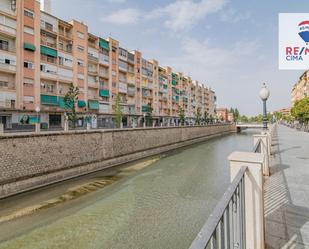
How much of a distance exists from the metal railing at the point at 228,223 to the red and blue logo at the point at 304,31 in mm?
13514

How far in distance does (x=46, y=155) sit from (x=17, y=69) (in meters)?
14.7

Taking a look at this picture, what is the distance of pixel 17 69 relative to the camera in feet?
77.0

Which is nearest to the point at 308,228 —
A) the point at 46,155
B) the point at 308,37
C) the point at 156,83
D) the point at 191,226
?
the point at 191,226

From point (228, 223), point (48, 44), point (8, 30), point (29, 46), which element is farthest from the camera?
point (48, 44)

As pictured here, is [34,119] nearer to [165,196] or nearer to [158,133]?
[158,133]

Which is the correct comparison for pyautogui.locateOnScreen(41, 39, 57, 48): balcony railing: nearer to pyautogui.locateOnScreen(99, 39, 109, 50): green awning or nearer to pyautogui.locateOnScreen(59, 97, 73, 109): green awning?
pyautogui.locateOnScreen(59, 97, 73, 109): green awning

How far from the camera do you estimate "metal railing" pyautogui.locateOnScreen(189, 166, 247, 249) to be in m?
1.41

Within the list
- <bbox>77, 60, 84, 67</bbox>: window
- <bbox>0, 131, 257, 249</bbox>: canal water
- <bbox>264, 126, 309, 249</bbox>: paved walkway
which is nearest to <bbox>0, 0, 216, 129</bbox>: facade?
<bbox>77, 60, 84, 67</bbox>: window

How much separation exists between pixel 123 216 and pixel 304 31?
1417cm

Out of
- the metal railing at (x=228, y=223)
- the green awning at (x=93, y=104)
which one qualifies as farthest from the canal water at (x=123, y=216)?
the green awning at (x=93, y=104)

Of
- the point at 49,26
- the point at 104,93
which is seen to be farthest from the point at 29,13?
the point at 104,93

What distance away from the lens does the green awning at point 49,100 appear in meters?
26.5

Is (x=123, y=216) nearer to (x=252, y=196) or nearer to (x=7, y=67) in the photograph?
(x=252, y=196)

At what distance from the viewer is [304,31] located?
41.0 ft
